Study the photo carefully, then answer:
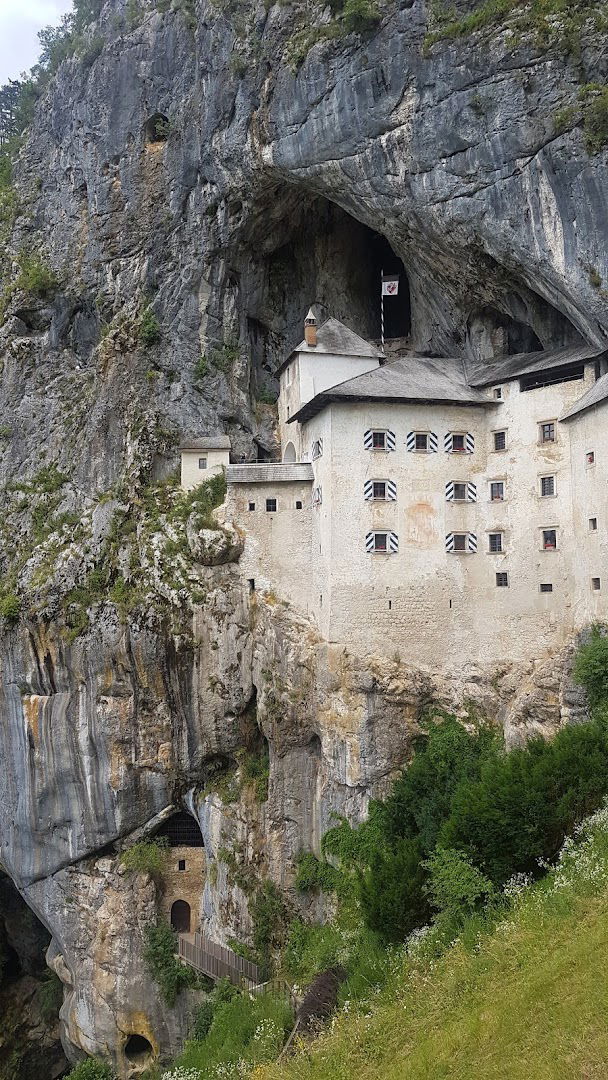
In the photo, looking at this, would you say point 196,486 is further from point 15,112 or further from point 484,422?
point 15,112

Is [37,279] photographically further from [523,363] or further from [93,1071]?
[93,1071]

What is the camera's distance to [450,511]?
32250 mm

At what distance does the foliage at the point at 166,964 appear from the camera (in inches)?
1320

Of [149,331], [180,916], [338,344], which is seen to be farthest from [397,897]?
[149,331]

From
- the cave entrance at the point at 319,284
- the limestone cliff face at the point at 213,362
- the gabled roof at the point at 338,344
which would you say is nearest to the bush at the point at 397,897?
the limestone cliff face at the point at 213,362

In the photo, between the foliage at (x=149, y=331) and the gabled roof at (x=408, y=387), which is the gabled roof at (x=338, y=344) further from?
the foliage at (x=149, y=331)

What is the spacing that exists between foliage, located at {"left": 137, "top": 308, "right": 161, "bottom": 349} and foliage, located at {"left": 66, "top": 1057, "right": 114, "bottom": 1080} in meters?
32.2

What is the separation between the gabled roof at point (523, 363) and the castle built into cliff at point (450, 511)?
0.07 m

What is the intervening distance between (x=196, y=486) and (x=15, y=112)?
42.0 m

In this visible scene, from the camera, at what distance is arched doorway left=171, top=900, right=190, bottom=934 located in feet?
116

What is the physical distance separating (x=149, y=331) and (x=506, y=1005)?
3449cm

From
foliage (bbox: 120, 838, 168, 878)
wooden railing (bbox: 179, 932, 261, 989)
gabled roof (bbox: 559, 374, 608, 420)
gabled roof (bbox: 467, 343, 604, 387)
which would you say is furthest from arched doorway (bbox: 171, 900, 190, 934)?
gabled roof (bbox: 559, 374, 608, 420)

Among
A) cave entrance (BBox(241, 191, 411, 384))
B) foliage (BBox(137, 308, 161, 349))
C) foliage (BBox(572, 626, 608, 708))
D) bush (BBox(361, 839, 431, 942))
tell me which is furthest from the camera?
cave entrance (BBox(241, 191, 411, 384))

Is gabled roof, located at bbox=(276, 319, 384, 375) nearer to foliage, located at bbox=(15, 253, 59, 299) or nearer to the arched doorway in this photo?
foliage, located at bbox=(15, 253, 59, 299)
